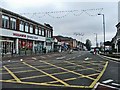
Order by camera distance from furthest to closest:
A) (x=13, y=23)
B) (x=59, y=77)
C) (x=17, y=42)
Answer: (x=17, y=42) → (x=13, y=23) → (x=59, y=77)

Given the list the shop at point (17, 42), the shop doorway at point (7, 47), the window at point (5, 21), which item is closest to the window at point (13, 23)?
the shop at point (17, 42)

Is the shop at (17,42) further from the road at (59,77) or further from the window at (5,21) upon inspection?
the road at (59,77)

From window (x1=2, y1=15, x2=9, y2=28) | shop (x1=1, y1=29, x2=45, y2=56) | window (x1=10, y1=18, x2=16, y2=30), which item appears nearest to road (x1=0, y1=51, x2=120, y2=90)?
shop (x1=1, y1=29, x2=45, y2=56)

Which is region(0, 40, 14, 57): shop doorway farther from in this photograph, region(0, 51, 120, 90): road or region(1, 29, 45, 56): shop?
region(0, 51, 120, 90): road

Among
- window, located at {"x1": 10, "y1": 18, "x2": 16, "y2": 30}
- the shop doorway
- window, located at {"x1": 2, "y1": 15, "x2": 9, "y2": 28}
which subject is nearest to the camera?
the shop doorway

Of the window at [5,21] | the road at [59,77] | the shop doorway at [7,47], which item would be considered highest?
the window at [5,21]

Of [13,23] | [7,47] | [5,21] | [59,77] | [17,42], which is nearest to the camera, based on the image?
[59,77]

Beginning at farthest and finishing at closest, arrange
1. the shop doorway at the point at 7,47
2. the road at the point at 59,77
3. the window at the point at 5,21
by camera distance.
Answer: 1. the window at the point at 5,21
2. the shop doorway at the point at 7,47
3. the road at the point at 59,77

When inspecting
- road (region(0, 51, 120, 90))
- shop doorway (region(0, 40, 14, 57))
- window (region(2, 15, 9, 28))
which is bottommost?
road (region(0, 51, 120, 90))

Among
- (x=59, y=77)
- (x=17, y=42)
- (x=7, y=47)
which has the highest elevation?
(x=17, y=42)

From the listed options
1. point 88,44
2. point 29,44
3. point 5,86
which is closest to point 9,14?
point 29,44

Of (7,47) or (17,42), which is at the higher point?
(17,42)

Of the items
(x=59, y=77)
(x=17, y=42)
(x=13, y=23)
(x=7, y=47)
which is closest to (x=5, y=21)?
(x=13, y=23)

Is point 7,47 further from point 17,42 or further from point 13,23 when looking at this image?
point 13,23
